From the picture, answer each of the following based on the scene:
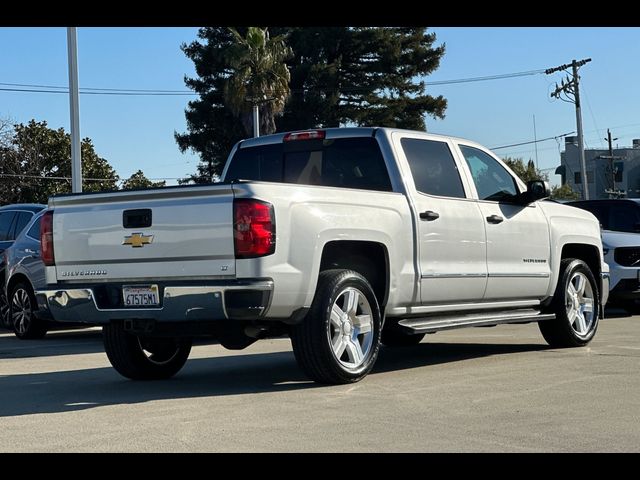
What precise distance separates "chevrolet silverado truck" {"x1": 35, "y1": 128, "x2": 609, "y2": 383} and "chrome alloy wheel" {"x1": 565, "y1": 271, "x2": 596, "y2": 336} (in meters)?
→ 0.17

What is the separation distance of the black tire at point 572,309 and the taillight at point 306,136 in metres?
2.97

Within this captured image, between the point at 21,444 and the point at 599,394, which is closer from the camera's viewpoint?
the point at 21,444

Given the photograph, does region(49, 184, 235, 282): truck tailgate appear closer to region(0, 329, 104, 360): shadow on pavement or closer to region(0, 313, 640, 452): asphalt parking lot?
region(0, 313, 640, 452): asphalt parking lot

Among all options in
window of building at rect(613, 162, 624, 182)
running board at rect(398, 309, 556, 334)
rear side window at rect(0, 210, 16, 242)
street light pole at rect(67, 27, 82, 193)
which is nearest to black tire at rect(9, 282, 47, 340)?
rear side window at rect(0, 210, 16, 242)

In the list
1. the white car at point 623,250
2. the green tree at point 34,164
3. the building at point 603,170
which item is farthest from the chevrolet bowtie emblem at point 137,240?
the building at point 603,170

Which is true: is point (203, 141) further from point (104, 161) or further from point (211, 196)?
point (211, 196)

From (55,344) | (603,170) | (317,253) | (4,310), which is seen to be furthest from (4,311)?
(603,170)

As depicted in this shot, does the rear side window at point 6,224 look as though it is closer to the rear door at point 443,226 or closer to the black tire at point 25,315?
the black tire at point 25,315

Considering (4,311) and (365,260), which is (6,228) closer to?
(4,311)

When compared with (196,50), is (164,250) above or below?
below

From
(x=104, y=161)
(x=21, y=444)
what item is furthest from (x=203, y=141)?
(x=21, y=444)
